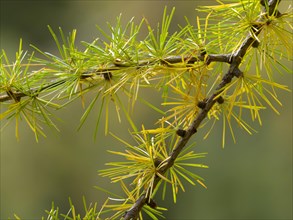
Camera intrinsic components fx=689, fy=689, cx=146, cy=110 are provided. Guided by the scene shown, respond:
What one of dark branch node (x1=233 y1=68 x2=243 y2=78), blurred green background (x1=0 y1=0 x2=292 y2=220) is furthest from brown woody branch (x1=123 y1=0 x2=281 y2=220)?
blurred green background (x1=0 y1=0 x2=292 y2=220)

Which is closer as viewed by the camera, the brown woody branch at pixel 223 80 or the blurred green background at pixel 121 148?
the brown woody branch at pixel 223 80

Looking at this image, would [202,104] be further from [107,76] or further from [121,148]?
[121,148]

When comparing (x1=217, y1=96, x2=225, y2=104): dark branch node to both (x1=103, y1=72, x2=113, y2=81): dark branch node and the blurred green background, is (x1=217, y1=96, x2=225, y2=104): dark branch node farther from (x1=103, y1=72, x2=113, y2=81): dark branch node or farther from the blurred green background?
the blurred green background

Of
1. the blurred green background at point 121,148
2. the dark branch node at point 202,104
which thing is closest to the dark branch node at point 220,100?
the dark branch node at point 202,104

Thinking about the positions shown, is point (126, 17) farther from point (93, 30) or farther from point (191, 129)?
point (191, 129)

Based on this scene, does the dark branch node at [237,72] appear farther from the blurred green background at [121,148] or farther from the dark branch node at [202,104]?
the blurred green background at [121,148]

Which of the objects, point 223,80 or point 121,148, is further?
point 121,148

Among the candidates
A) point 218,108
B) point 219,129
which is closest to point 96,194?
point 219,129

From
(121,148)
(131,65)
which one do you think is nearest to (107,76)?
(131,65)
